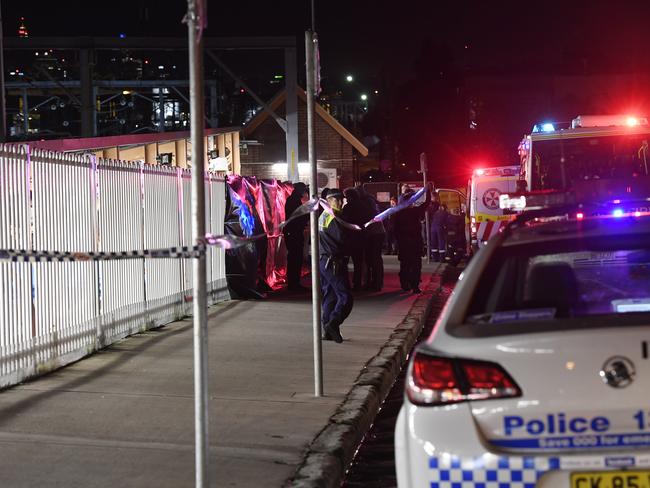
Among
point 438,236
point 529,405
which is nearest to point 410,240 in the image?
point 438,236

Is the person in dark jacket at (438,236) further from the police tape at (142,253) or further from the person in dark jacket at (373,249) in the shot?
the police tape at (142,253)

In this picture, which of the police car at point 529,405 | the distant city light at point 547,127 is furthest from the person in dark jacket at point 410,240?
the police car at point 529,405

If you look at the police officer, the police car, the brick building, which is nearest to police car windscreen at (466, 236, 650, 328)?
the police car

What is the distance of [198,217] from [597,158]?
39.1 feet

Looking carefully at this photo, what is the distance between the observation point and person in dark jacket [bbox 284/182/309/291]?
20.1 meters

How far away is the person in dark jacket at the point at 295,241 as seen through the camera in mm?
20078

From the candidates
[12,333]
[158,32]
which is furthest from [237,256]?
[158,32]

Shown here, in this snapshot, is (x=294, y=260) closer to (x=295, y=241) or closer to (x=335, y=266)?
(x=295, y=241)

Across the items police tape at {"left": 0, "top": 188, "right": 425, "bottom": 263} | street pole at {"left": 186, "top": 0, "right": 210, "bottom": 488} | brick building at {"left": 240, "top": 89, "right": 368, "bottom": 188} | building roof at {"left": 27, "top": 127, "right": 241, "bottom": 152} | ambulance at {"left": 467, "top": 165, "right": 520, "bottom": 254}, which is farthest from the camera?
brick building at {"left": 240, "top": 89, "right": 368, "bottom": 188}

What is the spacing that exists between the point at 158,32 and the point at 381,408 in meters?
40.8

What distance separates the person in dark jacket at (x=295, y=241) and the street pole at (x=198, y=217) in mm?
14489

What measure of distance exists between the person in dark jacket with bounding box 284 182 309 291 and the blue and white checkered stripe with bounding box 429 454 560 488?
1573 cm

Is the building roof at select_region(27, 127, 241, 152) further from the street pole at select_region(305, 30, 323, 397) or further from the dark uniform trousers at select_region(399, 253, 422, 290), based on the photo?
the dark uniform trousers at select_region(399, 253, 422, 290)

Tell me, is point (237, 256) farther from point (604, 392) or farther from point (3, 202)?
point (604, 392)
